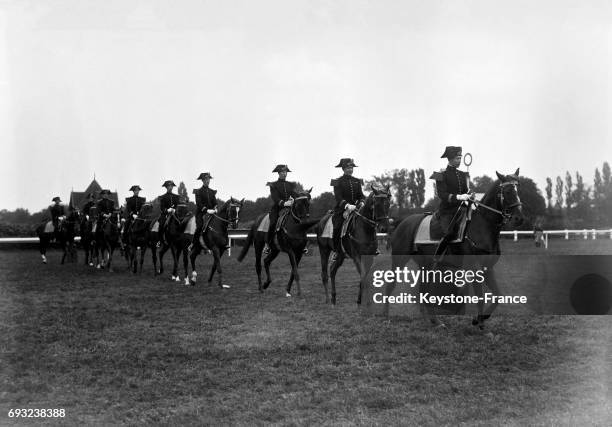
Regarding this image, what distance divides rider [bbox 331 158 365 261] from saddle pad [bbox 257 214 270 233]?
370 cm

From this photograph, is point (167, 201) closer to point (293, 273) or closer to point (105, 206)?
point (105, 206)

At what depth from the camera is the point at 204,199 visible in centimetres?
1875

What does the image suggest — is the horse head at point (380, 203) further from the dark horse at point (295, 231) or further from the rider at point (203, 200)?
the rider at point (203, 200)

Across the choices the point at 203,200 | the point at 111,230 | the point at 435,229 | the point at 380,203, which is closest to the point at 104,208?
the point at 111,230

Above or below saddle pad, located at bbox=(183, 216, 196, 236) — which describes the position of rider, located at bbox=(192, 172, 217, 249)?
above

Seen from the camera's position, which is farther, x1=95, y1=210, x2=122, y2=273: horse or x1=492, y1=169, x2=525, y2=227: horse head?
x1=95, y1=210, x2=122, y2=273: horse

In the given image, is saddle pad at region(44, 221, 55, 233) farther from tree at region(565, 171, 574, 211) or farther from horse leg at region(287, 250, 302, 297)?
tree at region(565, 171, 574, 211)

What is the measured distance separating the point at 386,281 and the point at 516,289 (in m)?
4.78

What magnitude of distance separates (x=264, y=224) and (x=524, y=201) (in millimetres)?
30203

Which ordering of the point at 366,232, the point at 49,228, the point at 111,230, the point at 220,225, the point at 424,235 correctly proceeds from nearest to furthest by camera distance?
1. the point at 424,235
2. the point at 366,232
3. the point at 220,225
4. the point at 111,230
5. the point at 49,228

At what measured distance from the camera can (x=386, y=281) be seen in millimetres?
12906

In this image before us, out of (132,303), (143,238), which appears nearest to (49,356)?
(132,303)

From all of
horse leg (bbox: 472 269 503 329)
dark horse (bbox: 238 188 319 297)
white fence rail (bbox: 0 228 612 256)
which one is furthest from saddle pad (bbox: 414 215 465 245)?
white fence rail (bbox: 0 228 612 256)

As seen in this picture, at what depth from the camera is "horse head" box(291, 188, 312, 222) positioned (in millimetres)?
15711
